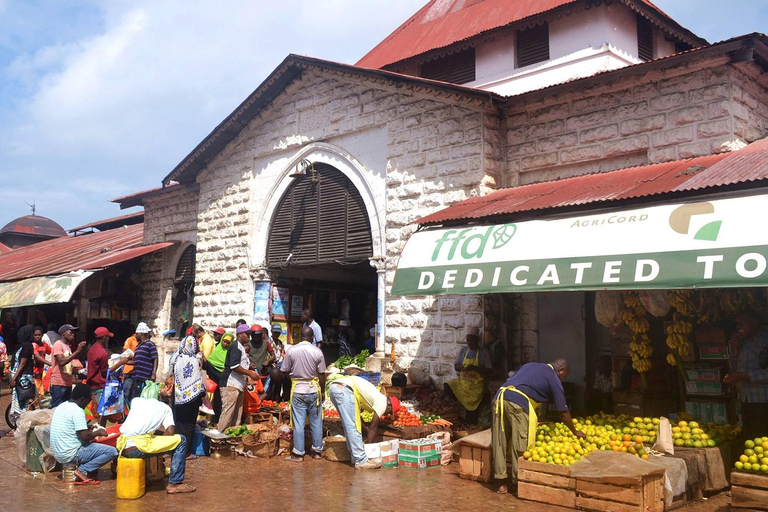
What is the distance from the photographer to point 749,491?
6000 millimetres

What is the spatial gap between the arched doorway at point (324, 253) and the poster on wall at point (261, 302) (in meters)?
0.21

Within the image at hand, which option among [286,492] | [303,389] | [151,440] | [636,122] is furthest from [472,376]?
[151,440]

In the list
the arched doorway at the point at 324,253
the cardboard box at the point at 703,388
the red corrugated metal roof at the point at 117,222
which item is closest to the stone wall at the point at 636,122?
the cardboard box at the point at 703,388

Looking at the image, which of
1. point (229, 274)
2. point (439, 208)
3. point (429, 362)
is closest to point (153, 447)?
point (429, 362)

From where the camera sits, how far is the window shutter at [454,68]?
14936mm

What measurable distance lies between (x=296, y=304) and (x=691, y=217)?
9488 mm

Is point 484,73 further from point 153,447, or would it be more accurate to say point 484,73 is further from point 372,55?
point 153,447

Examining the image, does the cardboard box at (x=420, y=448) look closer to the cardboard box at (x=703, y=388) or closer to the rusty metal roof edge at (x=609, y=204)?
the rusty metal roof edge at (x=609, y=204)

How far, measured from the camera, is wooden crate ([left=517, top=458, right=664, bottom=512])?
625 centimetres

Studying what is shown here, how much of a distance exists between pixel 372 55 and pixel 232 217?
6.53 metres

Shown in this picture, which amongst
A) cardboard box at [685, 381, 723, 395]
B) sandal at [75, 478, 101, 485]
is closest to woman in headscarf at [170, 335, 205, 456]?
Answer: sandal at [75, 478, 101, 485]

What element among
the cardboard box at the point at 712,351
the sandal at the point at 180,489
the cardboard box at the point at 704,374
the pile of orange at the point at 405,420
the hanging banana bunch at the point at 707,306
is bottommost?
the sandal at the point at 180,489

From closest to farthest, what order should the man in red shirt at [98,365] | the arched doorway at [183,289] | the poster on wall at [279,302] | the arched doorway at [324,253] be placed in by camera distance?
1. the man in red shirt at [98,365]
2. the arched doorway at [324,253]
3. the poster on wall at [279,302]
4. the arched doorway at [183,289]

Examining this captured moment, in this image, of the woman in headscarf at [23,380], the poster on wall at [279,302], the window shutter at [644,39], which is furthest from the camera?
the poster on wall at [279,302]
